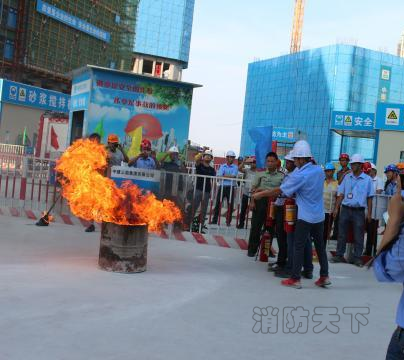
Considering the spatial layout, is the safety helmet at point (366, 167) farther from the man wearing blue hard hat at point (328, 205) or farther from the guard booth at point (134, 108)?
the guard booth at point (134, 108)

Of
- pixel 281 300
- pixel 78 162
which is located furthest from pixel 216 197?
pixel 281 300

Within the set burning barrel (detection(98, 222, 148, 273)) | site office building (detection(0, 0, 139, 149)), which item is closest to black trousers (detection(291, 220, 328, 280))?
burning barrel (detection(98, 222, 148, 273))

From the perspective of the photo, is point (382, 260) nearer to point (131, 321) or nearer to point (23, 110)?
point (131, 321)

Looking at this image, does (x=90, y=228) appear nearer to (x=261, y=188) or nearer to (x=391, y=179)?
(x=261, y=188)

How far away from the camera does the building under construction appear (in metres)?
49.6

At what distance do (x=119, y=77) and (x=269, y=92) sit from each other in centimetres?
6831

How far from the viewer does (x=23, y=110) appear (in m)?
34.2

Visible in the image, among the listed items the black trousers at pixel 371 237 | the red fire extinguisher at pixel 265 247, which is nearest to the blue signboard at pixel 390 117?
the black trousers at pixel 371 237

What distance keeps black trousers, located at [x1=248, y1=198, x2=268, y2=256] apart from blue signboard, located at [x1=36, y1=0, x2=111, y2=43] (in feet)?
156

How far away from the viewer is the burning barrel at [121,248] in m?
6.61

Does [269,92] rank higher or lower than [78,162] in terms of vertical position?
higher

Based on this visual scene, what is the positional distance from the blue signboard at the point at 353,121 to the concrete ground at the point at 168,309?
23.4 m

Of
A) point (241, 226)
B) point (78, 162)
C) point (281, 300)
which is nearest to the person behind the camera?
point (281, 300)

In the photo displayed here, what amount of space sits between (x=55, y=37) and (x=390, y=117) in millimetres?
38712
